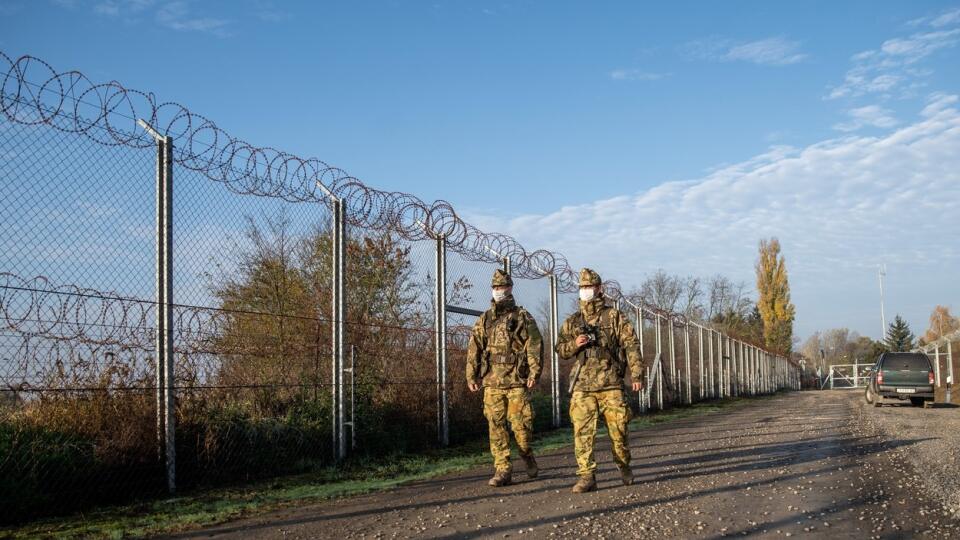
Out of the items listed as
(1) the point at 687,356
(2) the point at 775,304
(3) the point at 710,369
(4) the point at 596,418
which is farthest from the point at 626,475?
(2) the point at 775,304

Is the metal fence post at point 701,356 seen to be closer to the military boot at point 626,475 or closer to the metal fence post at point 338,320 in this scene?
the metal fence post at point 338,320

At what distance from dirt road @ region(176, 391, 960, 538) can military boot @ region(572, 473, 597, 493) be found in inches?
3.6

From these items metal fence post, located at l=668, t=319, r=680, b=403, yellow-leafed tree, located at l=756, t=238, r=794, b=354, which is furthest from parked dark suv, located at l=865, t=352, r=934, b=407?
yellow-leafed tree, located at l=756, t=238, r=794, b=354

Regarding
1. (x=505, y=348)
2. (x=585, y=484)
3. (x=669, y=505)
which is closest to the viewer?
(x=669, y=505)

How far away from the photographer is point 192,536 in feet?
17.3

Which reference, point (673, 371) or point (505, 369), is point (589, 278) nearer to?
point (505, 369)

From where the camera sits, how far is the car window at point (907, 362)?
2266 cm

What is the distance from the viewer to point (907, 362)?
22828 mm

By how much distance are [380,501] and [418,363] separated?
4.32m

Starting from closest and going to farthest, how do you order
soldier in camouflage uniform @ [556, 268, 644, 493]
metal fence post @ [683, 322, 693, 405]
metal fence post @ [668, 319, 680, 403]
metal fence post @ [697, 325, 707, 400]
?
1. soldier in camouflage uniform @ [556, 268, 644, 493]
2. metal fence post @ [668, 319, 680, 403]
3. metal fence post @ [683, 322, 693, 405]
4. metal fence post @ [697, 325, 707, 400]

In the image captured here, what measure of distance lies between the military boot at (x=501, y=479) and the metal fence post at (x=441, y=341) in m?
3.66

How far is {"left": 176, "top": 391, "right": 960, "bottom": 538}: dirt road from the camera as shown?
5.33 meters

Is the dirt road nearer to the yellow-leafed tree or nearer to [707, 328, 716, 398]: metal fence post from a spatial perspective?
[707, 328, 716, 398]: metal fence post

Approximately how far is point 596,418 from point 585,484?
67 centimetres
